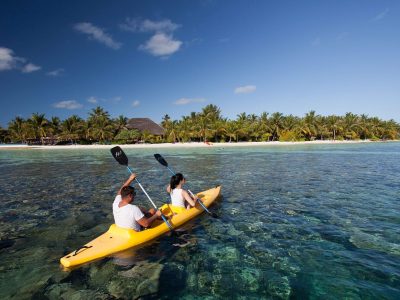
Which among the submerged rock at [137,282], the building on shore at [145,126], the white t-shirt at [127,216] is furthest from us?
the building on shore at [145,126]

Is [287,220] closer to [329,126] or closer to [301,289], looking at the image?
[301,289]

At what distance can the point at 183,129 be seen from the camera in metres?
63.1

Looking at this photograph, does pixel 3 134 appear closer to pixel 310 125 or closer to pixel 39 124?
pixel 39 124

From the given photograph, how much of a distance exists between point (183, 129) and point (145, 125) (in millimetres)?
11843

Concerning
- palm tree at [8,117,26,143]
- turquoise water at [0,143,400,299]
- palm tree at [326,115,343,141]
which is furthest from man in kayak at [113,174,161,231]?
palm tree at [326,115,343,141]

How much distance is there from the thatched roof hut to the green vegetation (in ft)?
7.94

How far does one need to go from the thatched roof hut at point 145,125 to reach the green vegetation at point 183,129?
2.42m

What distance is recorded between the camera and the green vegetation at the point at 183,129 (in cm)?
6191

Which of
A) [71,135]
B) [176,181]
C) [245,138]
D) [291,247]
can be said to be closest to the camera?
[291,247]

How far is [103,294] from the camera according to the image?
4.81m

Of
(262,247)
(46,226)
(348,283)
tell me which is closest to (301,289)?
(348,283)

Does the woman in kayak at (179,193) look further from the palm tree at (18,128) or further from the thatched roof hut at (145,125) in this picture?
the palm tree at (18,128)

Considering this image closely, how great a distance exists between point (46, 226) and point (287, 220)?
743cm

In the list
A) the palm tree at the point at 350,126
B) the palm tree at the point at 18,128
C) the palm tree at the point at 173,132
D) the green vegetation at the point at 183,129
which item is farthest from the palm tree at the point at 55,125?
the palm tree at the point at 350,126
